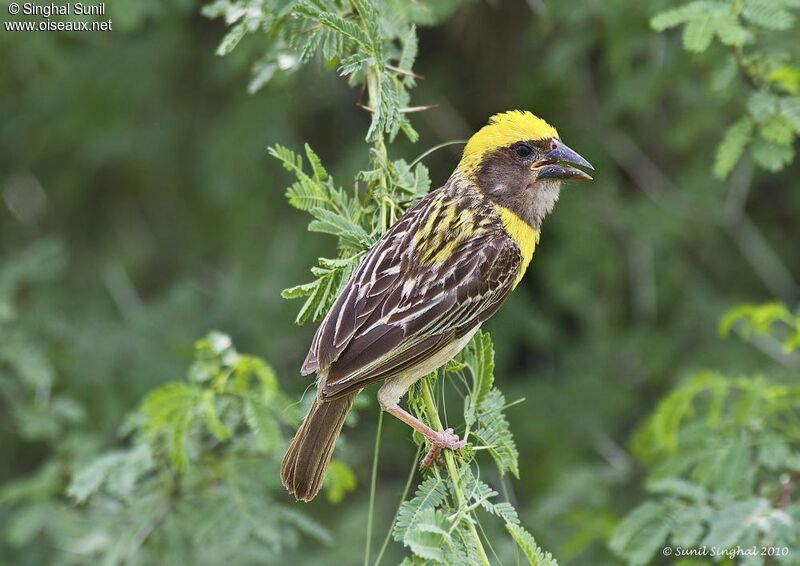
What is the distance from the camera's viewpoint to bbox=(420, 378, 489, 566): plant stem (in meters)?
2.71

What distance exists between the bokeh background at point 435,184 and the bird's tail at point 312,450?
7.55 feet

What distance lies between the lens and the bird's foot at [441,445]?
3064mm

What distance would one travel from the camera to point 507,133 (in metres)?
3.85

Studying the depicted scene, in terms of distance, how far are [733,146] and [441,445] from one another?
172 centimetres

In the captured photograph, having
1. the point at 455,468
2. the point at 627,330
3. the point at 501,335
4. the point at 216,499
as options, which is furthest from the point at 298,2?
the point at 627,330

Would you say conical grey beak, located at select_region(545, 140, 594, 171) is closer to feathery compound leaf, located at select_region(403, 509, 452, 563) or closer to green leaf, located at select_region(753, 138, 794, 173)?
green leaf, located at select_region(753, 138, 794, 173)

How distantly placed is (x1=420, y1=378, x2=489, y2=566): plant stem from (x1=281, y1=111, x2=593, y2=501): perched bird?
35 mm

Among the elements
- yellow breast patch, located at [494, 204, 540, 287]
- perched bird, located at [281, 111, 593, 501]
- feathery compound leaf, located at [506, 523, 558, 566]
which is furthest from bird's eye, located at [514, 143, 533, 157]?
feathery compound leaf, located at [506, 523, 558, 566]

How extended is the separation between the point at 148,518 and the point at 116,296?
2830 mm

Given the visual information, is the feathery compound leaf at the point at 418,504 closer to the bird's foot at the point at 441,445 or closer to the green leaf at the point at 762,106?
the bird's foot at the point at 441,445

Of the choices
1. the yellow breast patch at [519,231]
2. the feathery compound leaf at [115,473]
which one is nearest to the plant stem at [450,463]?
the yellow breast patch at [519,231]

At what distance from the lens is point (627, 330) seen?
6.72 m

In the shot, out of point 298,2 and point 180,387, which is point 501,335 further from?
point 298,2

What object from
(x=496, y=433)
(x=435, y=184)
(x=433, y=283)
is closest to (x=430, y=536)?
(x=496, y=433)
